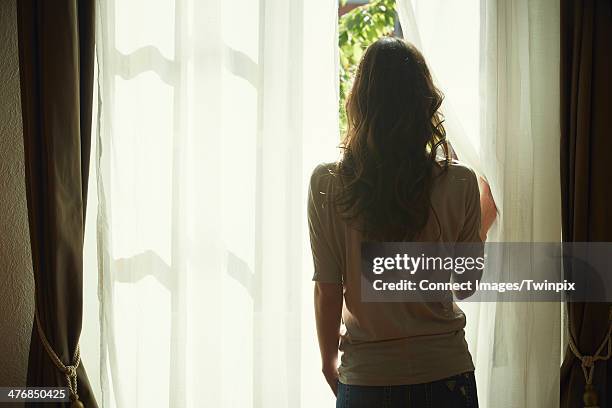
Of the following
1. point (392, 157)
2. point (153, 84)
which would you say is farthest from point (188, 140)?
point (392, 157)

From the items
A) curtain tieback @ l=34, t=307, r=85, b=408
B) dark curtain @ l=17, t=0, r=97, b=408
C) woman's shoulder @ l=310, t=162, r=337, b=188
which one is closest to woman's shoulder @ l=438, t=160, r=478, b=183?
woman's shoulder @ l=310, t=162, r=337, b=188

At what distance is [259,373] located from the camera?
5.04 feet

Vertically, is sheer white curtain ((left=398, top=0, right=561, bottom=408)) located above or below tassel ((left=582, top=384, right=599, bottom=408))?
above

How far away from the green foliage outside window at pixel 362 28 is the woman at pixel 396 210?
2.99 ft

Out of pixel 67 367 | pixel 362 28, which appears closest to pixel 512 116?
pixel 362 28

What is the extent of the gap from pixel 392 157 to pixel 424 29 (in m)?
0.50

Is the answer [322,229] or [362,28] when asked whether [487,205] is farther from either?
[362,28]

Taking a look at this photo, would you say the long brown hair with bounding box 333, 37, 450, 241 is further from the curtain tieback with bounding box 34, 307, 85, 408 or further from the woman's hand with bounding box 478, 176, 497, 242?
the curtain tieback with bounding box 34, 307, 85, 408

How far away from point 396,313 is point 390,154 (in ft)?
0.96

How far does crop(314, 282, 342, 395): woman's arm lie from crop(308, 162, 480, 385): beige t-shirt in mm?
26

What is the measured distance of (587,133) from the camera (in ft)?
4.75

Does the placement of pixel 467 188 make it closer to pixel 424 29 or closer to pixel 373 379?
pixel 373 379

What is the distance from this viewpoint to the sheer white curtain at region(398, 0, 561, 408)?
1.50 metres

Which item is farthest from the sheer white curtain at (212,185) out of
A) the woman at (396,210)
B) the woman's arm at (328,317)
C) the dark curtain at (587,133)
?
the dark curtain at (587,133)
